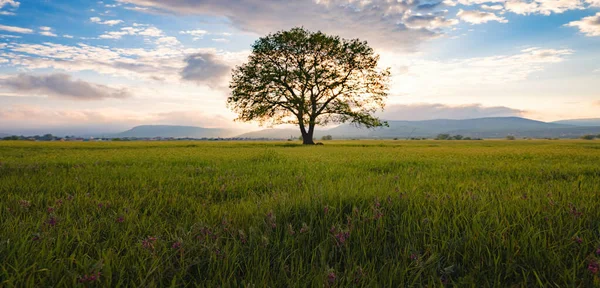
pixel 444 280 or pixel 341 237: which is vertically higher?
pixel 341 237

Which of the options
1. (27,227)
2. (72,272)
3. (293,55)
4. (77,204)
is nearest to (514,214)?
(72,272)

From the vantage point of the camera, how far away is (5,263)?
1.94 m

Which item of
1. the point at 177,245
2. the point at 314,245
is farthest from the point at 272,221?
the point at 177,245

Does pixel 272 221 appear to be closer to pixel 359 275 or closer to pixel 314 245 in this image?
pixel 314 245

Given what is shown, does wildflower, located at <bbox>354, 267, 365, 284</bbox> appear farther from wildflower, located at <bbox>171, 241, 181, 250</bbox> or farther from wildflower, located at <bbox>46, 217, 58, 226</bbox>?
wildflower, located at <bbox>46, 217, 58, 226</bbox>

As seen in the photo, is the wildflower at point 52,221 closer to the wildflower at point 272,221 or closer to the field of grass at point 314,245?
the field of grass at point 314,245

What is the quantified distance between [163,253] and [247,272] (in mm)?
684

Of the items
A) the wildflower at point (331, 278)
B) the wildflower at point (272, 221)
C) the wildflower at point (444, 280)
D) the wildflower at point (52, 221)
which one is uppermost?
the wildflower at point (52, 221)

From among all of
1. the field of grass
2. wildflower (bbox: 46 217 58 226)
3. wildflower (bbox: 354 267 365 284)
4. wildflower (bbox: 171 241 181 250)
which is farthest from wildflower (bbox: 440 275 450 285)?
wildflower (bbox: 46 217 58 226)

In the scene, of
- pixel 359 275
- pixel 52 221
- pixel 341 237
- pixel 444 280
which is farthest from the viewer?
pixel 52 221

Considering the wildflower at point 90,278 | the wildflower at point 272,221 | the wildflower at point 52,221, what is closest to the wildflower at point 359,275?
the wildflower at point 272,221

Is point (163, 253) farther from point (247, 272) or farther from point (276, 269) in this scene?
point (276, 269)

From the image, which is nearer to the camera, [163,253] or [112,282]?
[112,282]

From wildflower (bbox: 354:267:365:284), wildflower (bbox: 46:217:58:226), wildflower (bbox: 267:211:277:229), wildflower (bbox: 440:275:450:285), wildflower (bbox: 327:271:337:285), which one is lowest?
wildflower (bbox: 440:275:450:285)
